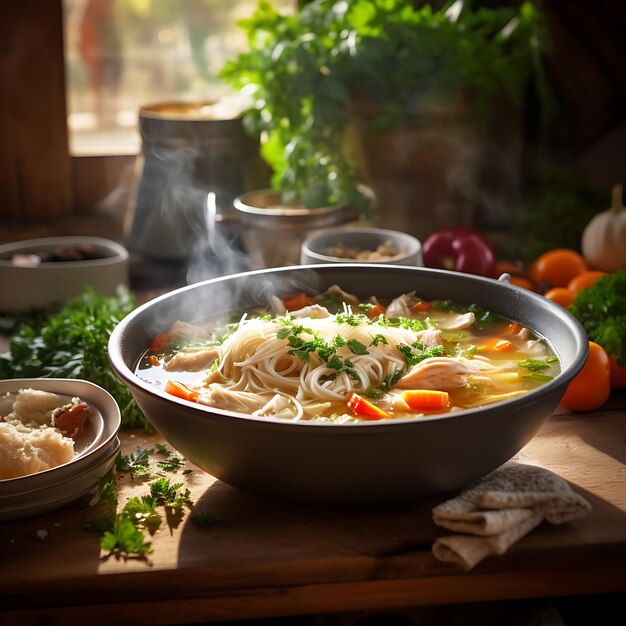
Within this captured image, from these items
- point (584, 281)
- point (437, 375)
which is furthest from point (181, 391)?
point (584, 281)

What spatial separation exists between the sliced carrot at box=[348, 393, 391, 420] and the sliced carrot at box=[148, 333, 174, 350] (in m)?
0.69

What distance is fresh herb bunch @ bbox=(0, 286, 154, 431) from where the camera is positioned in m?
2.89


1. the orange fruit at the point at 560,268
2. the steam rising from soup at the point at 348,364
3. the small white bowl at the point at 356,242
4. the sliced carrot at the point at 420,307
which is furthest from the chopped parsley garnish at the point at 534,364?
the orange fruit at the point at 560,268

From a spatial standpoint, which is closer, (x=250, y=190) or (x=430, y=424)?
(x=430, y=424)

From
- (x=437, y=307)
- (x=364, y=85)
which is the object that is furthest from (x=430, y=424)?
(x=364, y=85)

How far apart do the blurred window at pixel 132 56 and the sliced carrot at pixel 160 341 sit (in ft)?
9.23

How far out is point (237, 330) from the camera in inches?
102

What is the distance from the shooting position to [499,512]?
2.09 m

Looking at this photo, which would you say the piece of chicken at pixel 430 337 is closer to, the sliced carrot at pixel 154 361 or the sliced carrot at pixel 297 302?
the sliced carrot at pixel 297 302

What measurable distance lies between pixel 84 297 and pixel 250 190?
144 cm

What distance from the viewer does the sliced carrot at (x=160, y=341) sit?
2.64 metres

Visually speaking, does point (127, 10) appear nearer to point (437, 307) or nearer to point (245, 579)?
point (437, 307)

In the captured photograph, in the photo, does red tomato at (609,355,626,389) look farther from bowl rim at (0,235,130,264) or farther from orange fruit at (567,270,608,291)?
bowl rim at (0,235,130,264)

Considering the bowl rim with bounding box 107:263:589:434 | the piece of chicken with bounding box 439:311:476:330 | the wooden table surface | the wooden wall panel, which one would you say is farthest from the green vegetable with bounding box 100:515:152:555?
the wooden wall panel
